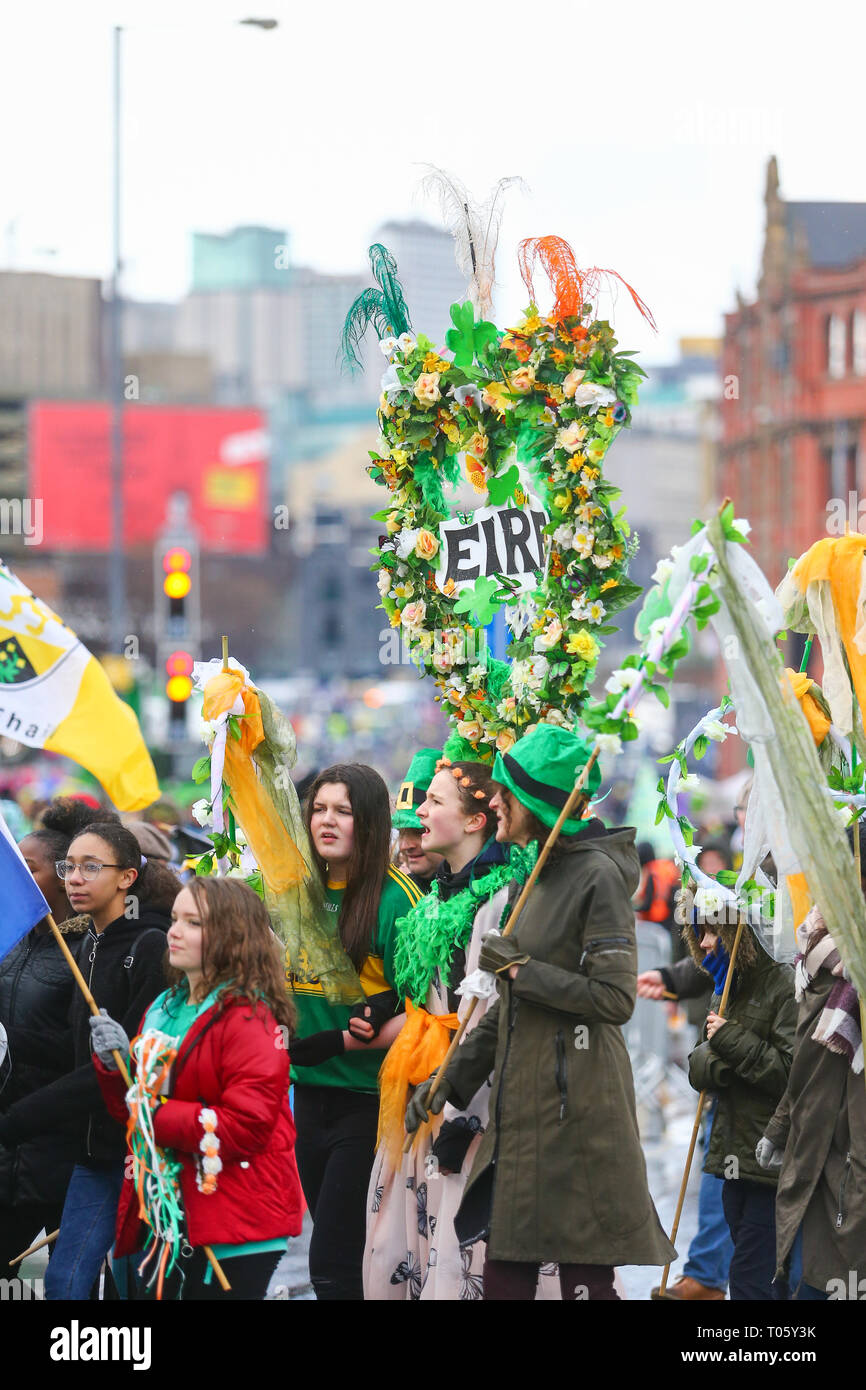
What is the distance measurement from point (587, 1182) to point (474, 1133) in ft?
1.89

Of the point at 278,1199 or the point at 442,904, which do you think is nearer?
the point at 278,1199

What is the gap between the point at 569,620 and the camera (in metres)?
6.32

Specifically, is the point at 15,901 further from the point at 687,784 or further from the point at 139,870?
the point at 687,784

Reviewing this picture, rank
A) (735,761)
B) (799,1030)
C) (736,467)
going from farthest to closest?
1. (736,467)
2. (735,761)
3. (799,1030)

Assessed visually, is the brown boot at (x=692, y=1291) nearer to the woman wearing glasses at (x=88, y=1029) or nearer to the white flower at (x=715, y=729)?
the white flower at (x=715, y=729)

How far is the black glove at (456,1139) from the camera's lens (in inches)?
219

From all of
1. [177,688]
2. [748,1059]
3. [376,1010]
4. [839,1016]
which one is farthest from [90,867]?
[177,688]

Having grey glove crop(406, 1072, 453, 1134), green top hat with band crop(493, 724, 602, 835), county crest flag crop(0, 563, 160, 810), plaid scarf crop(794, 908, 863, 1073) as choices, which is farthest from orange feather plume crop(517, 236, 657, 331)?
grey glove crop(406, 1072, 453, 1134)

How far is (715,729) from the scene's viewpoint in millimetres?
6297

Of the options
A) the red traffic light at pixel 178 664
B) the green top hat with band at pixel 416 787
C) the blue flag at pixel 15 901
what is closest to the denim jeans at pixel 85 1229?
the blue flag at pixel 15 901

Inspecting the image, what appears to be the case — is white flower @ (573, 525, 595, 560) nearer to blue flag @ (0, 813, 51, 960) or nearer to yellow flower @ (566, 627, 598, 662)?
yellow flower @ (566, 627, 598, 662)

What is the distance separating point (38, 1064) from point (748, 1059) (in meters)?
2.17
